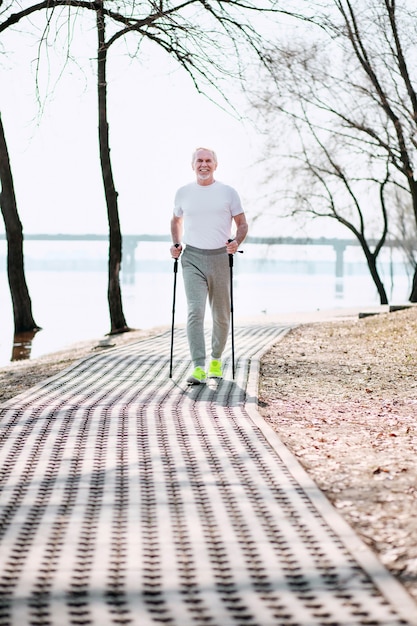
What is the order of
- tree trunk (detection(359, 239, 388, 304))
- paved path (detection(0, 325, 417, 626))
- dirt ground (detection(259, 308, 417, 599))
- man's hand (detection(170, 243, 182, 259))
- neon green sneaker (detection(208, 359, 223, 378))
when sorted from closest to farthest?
1. paved path (detection(0, 325, 417, 626))
2. dirt ground (detection(259, 308, 417, 599))
3. man's hand (detection(170, 243, 182, 259))
4. neon green sneaker (detection(208, 359, 223, 378))
5. tree trunk (detection(359, 239, 388, 304))

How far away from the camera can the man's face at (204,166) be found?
736 cm

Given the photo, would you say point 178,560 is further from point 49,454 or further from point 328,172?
point 328,172

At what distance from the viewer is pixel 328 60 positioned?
24.5 meters

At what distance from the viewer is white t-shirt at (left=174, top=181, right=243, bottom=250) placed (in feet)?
24.3

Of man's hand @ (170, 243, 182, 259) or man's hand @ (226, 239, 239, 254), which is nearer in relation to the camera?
man's hand @ (226, 239, 239, 254)

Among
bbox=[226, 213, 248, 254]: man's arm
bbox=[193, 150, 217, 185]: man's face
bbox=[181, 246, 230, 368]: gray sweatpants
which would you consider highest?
bbox=[193, 150, 217, 185]: man's face

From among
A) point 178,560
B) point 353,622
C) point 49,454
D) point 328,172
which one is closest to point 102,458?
point 49,454

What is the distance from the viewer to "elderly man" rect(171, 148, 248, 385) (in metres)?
7.40

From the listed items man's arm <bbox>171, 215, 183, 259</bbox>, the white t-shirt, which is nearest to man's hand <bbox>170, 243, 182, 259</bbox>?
man's arm <bbox>171, 215, 183, 259</bbox>

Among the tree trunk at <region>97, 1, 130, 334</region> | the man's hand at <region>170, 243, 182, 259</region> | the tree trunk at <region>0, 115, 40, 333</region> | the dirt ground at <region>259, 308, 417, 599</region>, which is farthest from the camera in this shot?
the tree trunk at <region>0, 115, 40, 333</region>

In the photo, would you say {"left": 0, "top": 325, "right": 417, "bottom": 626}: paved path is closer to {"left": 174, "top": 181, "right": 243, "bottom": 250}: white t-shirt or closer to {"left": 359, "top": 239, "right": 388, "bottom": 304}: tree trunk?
{"left": 174, "top": 181, "right": 243, "bottom": 250}: white t-shirt

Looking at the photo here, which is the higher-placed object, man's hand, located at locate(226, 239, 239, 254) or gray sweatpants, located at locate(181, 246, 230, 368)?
man's hand, located at locate(226, 239, 239, 254)

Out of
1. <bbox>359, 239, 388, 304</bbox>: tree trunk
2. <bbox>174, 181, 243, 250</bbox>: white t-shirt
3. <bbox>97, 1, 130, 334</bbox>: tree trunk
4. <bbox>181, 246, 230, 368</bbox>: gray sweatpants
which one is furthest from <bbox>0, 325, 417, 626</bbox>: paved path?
<bbox>359, 239, 388, 304</bbox>: tree trunk

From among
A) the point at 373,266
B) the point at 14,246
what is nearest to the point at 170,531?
the point at 14,246
